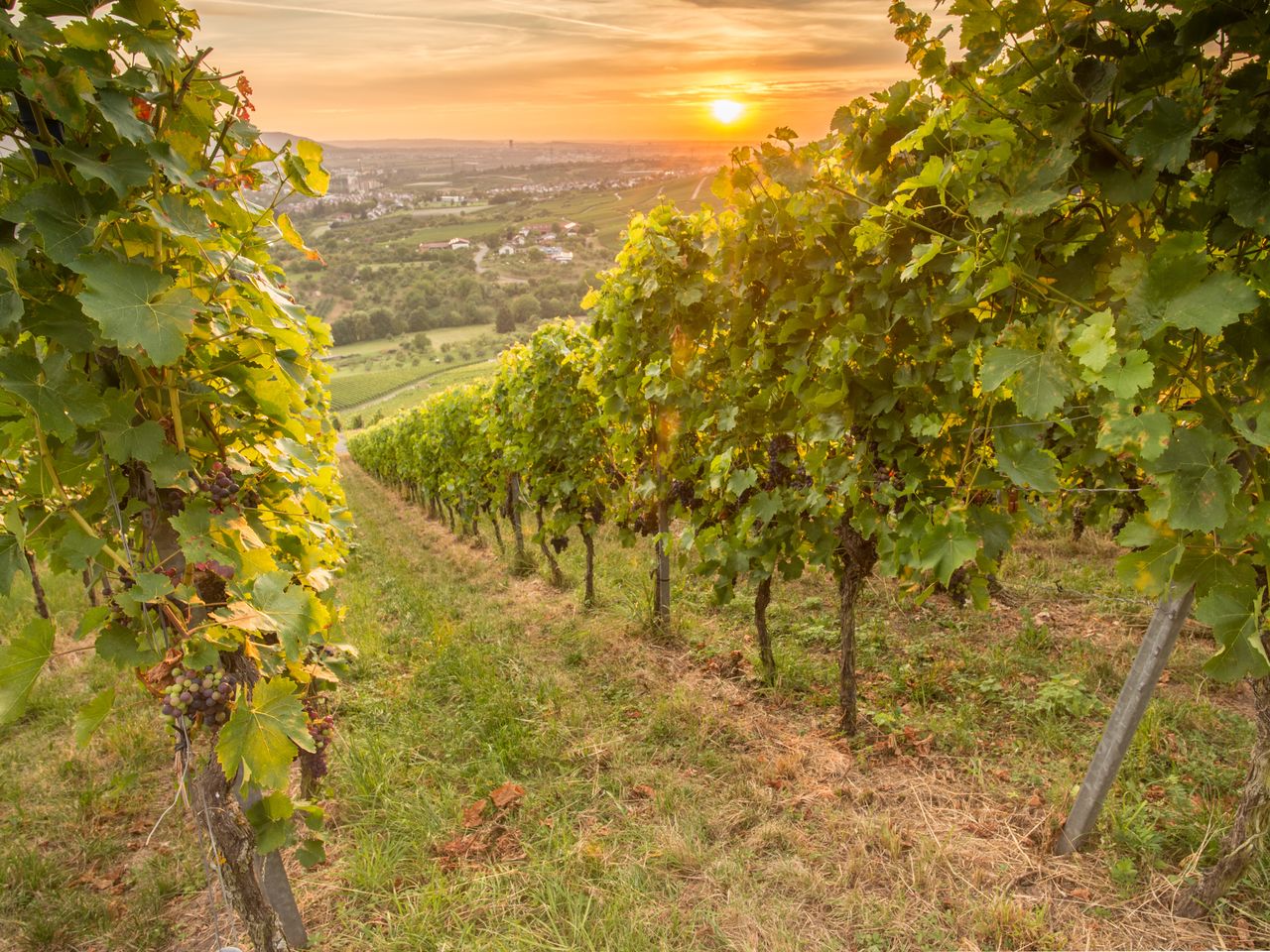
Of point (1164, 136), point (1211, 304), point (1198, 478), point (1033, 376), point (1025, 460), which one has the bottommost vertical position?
point (1025, 460)

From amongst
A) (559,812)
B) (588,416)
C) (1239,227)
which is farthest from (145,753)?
(1239,227)

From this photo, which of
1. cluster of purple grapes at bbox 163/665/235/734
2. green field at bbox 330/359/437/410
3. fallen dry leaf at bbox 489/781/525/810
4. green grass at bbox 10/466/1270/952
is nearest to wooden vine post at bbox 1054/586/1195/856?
green grass at bbox 10/466/1270/952

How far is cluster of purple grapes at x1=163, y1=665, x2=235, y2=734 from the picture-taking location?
193 cm

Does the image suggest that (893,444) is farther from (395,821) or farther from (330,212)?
(330,212)

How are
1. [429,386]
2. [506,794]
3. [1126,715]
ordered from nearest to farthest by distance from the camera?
[1126,715] < [506,794] < [429,386]

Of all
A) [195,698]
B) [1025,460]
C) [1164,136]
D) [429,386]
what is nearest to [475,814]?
[195,698]

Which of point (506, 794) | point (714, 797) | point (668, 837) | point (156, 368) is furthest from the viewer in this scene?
point (506, 794)

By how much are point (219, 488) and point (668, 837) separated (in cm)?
276

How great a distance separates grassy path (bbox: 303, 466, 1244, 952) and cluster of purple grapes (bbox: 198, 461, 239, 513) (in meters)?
2.22

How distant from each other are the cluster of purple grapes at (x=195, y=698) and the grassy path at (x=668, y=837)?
1697mm

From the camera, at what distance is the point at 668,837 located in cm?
341

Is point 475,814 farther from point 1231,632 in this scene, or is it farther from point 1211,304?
point 1211,304

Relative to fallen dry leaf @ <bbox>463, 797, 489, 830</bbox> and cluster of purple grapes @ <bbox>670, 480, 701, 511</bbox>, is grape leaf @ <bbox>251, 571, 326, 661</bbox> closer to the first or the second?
fallen dry leaf @ <bbox>463, 797, 489, 830</bbox>

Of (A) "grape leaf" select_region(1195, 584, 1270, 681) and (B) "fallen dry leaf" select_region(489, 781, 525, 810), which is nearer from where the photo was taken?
(A) "grape leaf" select_region(1195, 584, 1270, 681)
